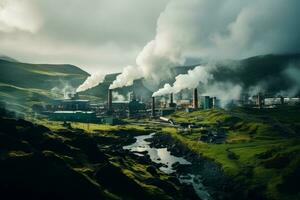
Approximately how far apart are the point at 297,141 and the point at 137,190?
3211 inches

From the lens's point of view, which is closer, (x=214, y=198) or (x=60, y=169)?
(x=60, y=169)

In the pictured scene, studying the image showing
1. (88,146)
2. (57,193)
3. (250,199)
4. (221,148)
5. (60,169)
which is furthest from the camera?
(221,148)

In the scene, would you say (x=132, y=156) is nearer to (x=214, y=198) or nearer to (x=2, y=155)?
(x=214, y=198)

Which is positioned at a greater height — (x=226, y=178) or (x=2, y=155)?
(x=2, y=155)

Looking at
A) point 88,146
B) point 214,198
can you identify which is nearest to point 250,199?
point 214,198

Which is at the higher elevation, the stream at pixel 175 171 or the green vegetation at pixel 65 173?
the green vegetation at pixel 65 173

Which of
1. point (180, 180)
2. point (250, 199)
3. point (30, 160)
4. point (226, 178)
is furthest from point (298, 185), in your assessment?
point (30, 160)

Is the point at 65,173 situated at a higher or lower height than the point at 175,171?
higher

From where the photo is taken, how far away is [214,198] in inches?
4621

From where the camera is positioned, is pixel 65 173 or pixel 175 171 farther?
pixel 175 171

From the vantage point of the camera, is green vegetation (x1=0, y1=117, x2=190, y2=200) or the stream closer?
green vegetation (x1=0, y1=117, x2=190, y2=200)

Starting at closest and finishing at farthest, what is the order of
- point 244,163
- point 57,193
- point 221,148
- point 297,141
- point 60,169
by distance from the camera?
point 57,193, point 60,169, point 244,163, point 297,141, point 221,148

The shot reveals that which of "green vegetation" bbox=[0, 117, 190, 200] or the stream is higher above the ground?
"green vegetation" bbox=[0, 117, 190, 200]

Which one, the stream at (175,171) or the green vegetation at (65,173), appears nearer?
the green vegetation at (65,173)
